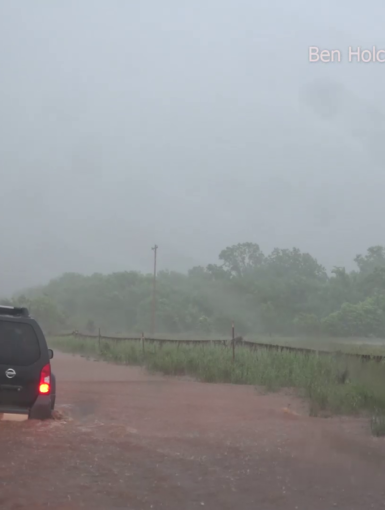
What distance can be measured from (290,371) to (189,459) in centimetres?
933

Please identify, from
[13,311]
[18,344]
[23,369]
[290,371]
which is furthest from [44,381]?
[290,371]

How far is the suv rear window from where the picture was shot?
8.34 metres

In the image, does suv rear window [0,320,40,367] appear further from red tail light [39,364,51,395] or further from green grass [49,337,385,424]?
green grass [49,337,385,424]

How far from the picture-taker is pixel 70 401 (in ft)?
44.1

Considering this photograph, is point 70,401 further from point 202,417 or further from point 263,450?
point 263,450

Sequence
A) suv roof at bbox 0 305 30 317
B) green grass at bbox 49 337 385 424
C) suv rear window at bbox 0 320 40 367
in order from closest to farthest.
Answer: suv rear window at bbox 0 320 40 367 → suv roof at bbox 0 305 30 317 → green grass at bbox 49 337 385 424

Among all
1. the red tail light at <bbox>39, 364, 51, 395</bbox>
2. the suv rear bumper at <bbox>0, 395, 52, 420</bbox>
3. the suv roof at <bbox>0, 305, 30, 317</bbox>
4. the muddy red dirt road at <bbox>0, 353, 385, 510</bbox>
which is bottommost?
the muddy red dirt road at <bbox>0, 353, 385, 510</bbox>

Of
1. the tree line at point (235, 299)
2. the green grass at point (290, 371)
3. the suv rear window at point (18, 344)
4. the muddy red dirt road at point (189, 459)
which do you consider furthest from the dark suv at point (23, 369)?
the tree line at point (235, 299)

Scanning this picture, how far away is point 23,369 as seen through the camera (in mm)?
8289

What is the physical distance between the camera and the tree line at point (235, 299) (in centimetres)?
6831

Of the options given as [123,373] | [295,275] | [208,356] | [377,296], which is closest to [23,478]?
[208,356]

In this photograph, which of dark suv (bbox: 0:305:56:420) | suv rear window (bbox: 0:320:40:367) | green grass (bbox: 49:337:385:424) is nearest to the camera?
dark suv (bbox: 0:305:56:420)

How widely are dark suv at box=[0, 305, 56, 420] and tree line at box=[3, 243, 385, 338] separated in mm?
48937

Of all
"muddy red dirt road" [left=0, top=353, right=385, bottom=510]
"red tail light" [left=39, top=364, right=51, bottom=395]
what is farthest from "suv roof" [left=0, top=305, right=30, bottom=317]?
"muddy red dirt road" [left=0, top=353, right=385, bottom=510]
